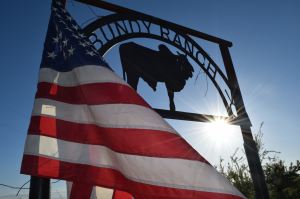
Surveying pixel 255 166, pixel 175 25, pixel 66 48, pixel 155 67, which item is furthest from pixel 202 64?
pixel 66 48

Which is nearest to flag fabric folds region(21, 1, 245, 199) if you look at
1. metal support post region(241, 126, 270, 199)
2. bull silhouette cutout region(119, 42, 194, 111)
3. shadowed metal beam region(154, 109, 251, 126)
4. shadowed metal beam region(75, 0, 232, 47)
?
bull silhouette cutout region(119, 42, 194, 111)

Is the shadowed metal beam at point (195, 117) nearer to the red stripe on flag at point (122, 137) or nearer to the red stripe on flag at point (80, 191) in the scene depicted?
the red stripe on flag at point (122, 137)

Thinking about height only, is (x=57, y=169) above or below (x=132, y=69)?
below

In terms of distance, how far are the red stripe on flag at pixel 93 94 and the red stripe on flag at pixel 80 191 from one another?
690 millimetres

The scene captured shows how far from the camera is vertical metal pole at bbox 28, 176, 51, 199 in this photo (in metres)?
1.52

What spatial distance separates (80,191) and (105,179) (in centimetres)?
29

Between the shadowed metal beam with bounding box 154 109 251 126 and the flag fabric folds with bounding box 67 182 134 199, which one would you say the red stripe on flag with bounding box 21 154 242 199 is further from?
the shadowed metal beam with bounding box 154 109 251 126

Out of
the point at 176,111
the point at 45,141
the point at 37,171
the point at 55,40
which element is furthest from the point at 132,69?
the point at 37,171

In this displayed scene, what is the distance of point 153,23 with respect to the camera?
3.50 m

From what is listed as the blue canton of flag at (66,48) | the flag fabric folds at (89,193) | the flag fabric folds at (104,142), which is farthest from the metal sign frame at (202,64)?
the flag fabric folds at (89,193)

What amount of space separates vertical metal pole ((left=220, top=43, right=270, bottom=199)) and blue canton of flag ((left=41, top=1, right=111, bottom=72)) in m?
2.88

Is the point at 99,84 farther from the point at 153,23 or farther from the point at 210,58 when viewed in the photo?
the point at 210,58

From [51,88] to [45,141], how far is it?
1.59 feet

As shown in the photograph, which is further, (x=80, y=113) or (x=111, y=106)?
(x=80, y=113)
